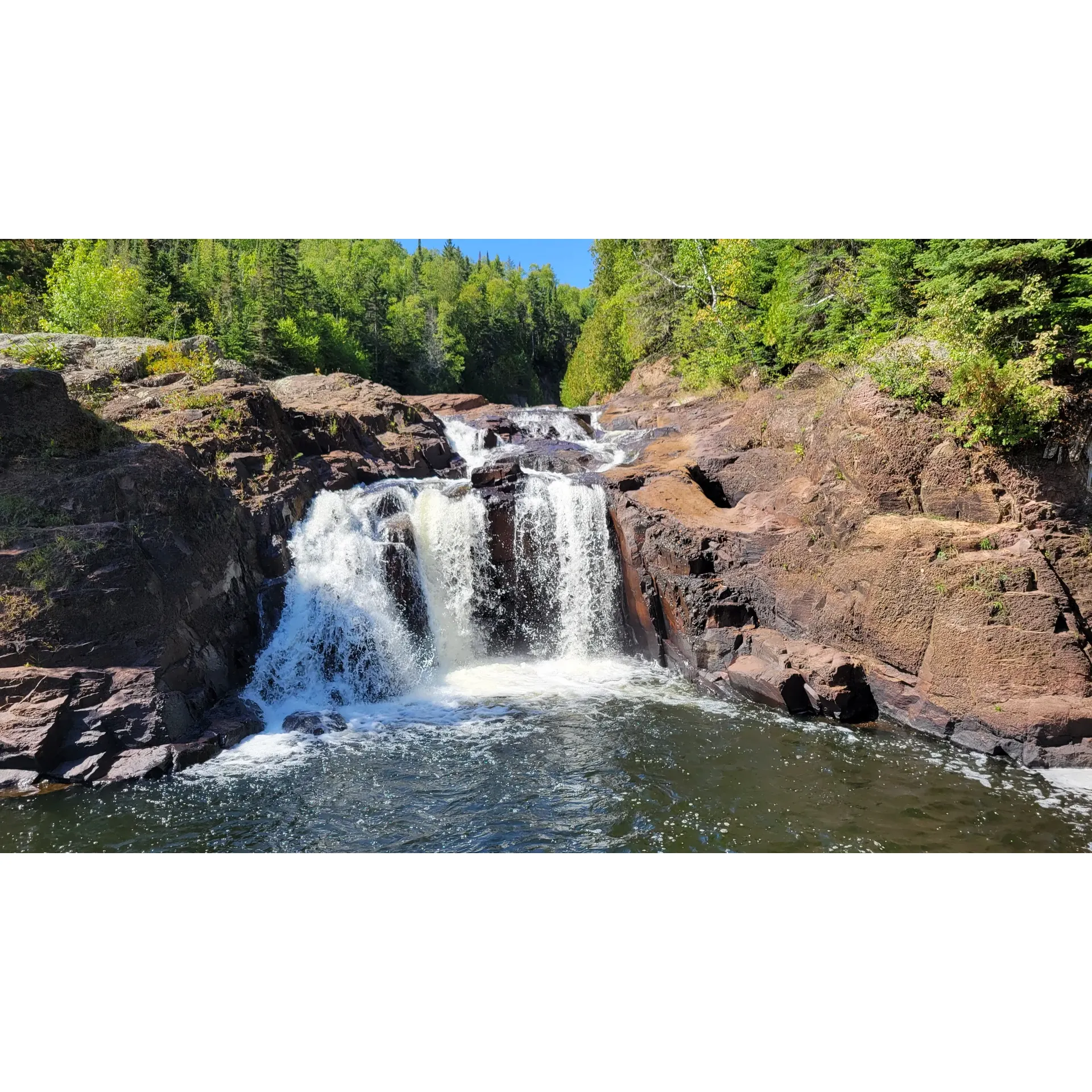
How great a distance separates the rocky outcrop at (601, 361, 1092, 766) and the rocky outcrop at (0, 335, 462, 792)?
610 centimetres

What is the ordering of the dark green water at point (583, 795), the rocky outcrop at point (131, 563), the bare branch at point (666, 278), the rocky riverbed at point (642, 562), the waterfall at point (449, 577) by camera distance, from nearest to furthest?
the dark green water at point (583, 795) → the rocky outcrop at point (131, 563) → the rocky riverbed at point (642, 562) → the waterfall at point (449, 577) → the bare branch at point (666, 278)

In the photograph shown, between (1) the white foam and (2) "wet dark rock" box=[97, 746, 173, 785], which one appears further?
(2) "wet dark rock" box=[97, 746, 173, 785]

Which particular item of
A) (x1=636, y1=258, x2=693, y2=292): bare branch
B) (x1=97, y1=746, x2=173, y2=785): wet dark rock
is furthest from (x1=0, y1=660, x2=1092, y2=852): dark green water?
(x1=636, y1=258, x2=693, y2=292): bare branch

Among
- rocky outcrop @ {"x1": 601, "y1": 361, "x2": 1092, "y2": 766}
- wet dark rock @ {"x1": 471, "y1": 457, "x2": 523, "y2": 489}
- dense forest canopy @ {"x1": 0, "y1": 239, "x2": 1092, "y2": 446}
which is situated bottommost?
rocky outcrop @ {"x1": 601, "y1": 361, "x2": 1092, "y2": 766}

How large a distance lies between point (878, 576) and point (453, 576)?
666 centimetres

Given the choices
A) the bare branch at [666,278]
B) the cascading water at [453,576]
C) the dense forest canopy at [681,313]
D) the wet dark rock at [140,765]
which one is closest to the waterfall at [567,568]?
the cascading water at [453,576]

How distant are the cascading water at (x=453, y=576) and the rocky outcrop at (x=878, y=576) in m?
0.78

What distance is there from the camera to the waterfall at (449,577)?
1100 cm

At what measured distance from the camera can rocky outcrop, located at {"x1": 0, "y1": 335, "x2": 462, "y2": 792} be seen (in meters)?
7.70

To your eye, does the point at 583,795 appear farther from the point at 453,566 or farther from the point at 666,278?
the point at 666,278

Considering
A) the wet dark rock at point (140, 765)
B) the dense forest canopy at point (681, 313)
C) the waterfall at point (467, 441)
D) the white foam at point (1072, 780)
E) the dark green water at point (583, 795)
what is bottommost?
the white foam at point (1072, 780)

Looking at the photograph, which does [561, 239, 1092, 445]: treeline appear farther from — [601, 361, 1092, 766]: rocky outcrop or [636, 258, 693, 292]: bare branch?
[601, 361, 1092, 766]: rocky outcrop

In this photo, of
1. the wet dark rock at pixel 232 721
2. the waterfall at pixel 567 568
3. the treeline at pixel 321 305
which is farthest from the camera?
A: the treeline at pixel 321 305

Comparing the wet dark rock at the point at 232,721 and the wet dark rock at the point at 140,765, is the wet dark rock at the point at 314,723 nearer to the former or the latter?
the wet dark rock at the point at 232,721
